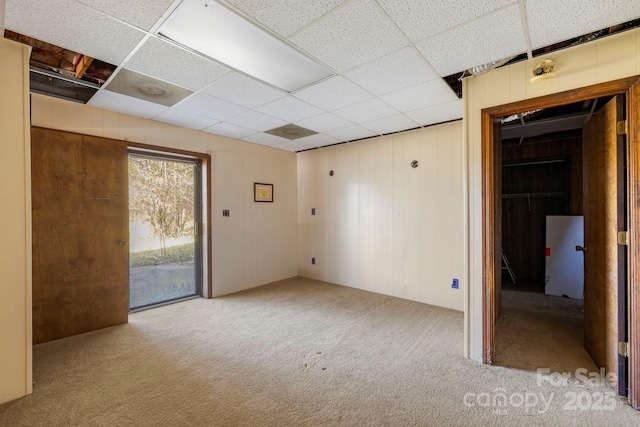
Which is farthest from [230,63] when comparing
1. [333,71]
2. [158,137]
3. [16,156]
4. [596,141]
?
[596,141]

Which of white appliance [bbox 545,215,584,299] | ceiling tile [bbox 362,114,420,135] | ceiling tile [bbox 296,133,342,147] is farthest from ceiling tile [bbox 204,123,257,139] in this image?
white appliance [bbox 545,215,584,299]

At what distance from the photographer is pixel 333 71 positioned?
2377mm

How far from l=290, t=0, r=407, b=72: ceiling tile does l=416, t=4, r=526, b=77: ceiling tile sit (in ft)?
0.92

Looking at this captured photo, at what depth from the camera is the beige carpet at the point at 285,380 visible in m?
1.78

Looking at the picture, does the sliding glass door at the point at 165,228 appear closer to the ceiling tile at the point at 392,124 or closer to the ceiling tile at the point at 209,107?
the ceiling tile at the point at 209,107

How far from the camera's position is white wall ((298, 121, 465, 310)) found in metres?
3.80

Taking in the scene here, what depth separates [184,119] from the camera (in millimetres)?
3602

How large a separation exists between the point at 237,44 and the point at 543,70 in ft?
7.54

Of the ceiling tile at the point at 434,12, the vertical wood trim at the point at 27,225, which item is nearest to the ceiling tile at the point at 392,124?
the ceiling tile at the point at 434,12

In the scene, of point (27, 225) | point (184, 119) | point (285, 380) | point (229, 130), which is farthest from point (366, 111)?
point (27, 225)

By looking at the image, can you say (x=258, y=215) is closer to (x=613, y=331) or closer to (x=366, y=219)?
(x=366, y=219)

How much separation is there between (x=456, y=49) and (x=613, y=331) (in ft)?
7.85

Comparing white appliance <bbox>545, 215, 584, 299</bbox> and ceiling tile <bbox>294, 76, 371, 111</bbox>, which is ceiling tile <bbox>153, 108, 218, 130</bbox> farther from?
white appliance <bbox>545, 215, 584, 299</bbox>

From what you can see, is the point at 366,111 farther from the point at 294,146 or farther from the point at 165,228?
the point at 165,228
